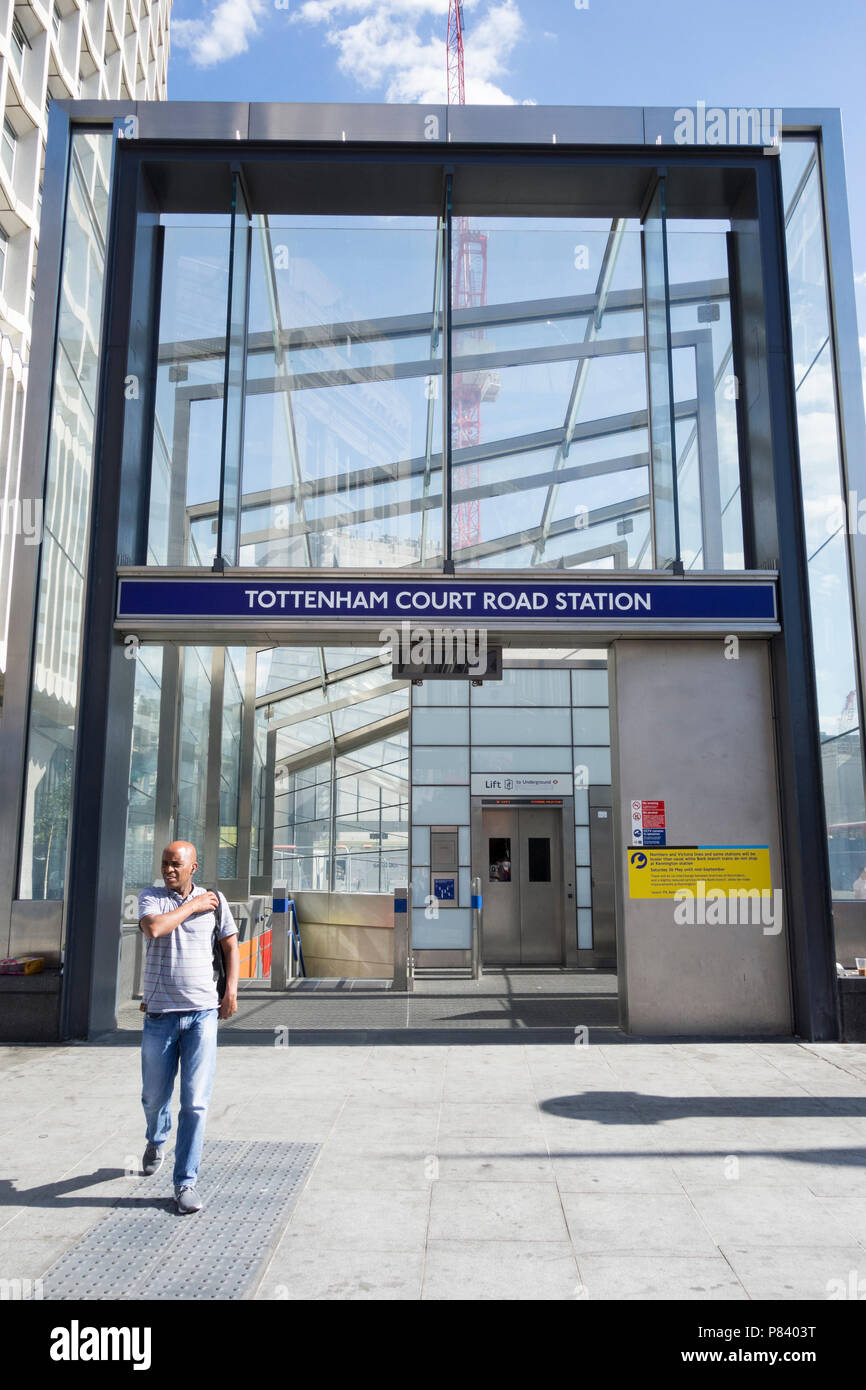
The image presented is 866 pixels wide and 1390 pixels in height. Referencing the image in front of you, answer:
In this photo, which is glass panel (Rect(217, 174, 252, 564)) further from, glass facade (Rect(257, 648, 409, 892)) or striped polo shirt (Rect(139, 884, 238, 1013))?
glass facade (Rect(257, 648, 409, 892))

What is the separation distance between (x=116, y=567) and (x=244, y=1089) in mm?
4598

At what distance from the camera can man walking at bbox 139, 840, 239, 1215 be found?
4.69 metres

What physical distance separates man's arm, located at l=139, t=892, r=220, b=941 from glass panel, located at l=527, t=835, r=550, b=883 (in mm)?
11114

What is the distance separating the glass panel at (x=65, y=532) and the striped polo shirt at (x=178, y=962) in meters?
4.06

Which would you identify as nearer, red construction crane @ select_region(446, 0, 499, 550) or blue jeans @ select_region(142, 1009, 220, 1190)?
blue jeans @ select_region(142, 1009, 220, 1190)

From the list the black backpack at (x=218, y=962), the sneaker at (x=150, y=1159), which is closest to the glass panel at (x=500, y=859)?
the sneaker at (x=150, y=1159)

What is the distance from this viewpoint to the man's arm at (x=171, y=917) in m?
4.66

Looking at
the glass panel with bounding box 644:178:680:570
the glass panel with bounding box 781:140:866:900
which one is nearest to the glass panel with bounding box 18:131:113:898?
the glass panel with bounding box 644:178:680:570

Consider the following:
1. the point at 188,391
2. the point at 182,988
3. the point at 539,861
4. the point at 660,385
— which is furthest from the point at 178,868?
the point at 539,861

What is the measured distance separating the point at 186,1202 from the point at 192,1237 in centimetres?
30

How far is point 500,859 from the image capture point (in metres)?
15.6

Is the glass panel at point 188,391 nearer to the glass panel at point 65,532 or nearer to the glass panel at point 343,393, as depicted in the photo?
the glass panel at point 343,393

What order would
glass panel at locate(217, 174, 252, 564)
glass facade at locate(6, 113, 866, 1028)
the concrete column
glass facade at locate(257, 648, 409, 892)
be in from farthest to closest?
glass facade at locate(257, 648, 409, 892)
glass panel at locate(217, 174, 252, 564)
glass facade at locate(6, 113, 866, 1028)
the concrete column
